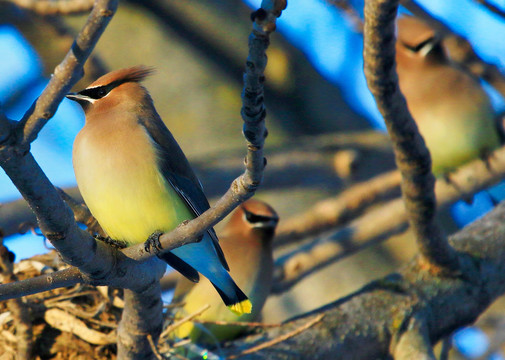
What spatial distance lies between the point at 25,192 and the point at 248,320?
247cm

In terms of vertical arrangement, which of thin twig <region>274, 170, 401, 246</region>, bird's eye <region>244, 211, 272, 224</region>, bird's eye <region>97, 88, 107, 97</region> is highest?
bird's eye <region>97, 88, 107, 97</region>

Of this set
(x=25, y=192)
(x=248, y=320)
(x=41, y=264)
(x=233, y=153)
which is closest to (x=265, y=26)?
(x=25, y=192)

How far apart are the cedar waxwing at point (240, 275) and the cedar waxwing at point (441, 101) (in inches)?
66.7

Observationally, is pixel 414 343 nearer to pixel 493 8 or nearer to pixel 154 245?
pixel 154 245

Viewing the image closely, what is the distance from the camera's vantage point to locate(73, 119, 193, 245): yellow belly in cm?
277

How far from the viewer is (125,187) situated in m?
2.78

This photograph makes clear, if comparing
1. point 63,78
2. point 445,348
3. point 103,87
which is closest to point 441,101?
point 445,348

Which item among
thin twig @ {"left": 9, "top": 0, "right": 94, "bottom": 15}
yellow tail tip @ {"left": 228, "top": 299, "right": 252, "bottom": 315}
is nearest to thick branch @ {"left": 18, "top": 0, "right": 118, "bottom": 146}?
yellow tail tip @ {"left": 228, "top": 299, "right": 252, "bottom": 315}

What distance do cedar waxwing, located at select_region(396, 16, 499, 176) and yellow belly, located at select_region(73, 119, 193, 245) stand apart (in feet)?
10.3

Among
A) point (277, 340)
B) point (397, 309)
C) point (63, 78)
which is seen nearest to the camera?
point (63, 78)

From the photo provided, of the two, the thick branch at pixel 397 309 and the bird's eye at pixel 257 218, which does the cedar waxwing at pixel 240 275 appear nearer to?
the bird's eye at pixel 257 218

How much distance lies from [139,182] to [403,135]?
1193mm

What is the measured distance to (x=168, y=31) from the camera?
699 cm

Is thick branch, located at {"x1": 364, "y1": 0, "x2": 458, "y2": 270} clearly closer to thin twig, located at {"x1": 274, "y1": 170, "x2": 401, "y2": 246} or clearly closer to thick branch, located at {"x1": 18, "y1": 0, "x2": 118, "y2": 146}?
thick branch, located at {"x1": 18, "y1": 0, "x2": 118, "y2": 146}
